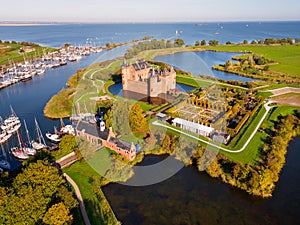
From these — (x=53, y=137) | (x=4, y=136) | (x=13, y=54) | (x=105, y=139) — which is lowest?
(x=4, y=136)

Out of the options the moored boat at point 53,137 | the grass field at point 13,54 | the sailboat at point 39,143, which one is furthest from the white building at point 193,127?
the grass field at point 13,54

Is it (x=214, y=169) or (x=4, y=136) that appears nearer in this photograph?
(x=214, y=169)

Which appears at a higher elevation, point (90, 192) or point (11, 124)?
point (11, 124)

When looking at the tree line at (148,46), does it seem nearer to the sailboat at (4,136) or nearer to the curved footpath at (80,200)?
the sailboat at (4,136)

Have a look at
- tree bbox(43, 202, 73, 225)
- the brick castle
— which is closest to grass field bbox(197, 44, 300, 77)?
the brick castle

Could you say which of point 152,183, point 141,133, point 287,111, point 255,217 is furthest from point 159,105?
point 255,217

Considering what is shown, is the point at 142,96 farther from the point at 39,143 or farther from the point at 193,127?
the point at 39,143

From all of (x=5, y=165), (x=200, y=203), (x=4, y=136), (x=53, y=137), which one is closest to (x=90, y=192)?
(x=200, y=203)
